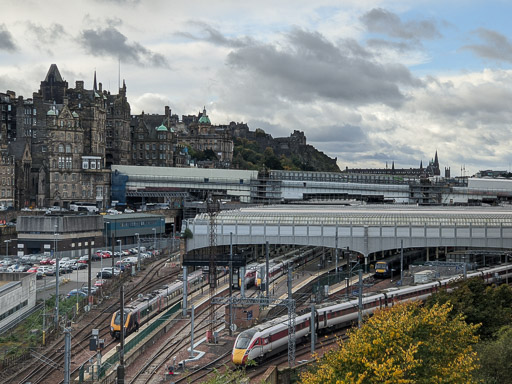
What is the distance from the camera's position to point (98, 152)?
122m

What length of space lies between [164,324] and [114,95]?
351 feet

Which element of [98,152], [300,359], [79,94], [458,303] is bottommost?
[300,359]

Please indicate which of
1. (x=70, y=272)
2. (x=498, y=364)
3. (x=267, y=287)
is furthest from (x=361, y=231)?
(x=498, y=364)

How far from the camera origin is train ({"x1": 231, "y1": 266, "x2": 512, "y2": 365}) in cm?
3641

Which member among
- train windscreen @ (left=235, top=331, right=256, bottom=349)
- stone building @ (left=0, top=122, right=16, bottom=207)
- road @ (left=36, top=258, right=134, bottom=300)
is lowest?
road @ (left=36, top=258, right=134, bottom=300)

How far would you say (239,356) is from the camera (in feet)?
118

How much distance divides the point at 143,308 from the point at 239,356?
12.5 m

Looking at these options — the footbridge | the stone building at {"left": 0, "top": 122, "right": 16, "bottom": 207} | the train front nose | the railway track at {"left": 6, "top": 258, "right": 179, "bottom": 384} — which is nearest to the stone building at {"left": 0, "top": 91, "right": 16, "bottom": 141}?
the stone building at {"left": 0, "top": 122, "right": 16, "bottom": 207}

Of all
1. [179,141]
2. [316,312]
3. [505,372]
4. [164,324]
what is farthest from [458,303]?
[179,141]

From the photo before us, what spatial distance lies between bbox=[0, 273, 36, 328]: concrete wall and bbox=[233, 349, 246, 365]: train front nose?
19786mm

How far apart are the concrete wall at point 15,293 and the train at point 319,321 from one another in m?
19.7

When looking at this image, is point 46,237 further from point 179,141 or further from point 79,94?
point 179,141

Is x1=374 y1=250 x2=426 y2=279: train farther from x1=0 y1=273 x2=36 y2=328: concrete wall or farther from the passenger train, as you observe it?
x1=0 y1=273 x2=36 y2=328: concrete wall

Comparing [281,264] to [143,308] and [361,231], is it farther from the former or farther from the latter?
[143,308]
